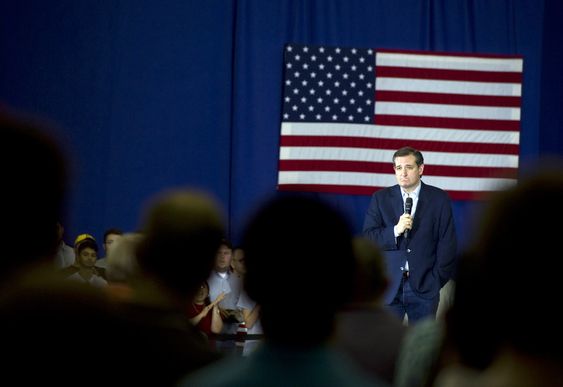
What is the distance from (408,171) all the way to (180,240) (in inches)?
245

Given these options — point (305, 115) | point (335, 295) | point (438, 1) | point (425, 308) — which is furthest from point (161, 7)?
point (335, 295)

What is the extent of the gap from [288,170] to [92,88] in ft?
6.94

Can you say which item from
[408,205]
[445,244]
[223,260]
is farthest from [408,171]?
[223,260]

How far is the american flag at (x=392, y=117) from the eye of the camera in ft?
31.7

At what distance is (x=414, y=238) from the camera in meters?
8.02

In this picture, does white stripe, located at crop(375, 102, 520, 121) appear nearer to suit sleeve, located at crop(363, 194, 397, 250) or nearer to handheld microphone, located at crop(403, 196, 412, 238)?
suit sleeve, located at crop(363, 194, 397, 250)

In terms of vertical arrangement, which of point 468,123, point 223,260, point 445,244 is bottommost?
point 223,260

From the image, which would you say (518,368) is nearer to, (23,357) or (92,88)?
(23,357)

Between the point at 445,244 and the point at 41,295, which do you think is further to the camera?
the point at 445,244

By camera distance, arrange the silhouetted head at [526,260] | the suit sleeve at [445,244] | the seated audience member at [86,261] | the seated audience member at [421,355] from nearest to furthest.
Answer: the silhouetted head at [526,260]
the seated audience member at [421,355]
the seated audience member at [86,261]
the suit sleeve at [445,244]

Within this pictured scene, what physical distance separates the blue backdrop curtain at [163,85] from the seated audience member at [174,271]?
25.3ft

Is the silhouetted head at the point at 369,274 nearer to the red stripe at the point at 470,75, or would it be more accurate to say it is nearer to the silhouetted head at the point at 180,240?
the silhouetted head at the point at 180,240

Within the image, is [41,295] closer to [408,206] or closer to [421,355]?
[421,355]

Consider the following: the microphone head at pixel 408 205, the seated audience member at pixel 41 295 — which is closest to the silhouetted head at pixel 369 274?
the seated audience member at pixel 41 295
